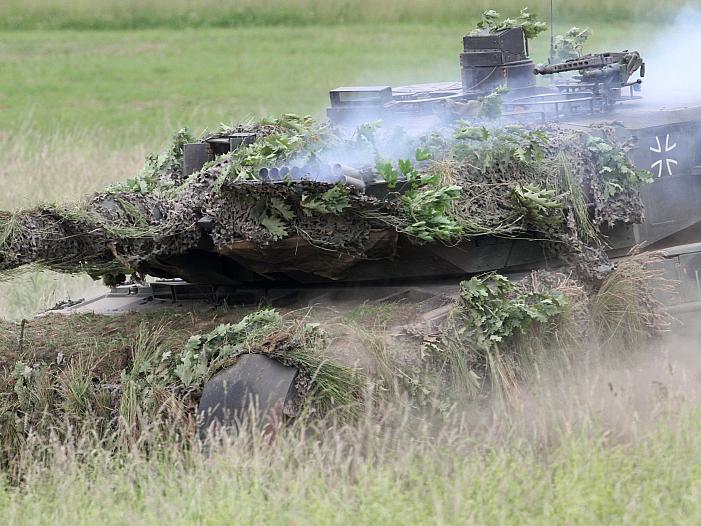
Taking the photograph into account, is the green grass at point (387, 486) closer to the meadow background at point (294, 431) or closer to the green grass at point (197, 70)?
the meadow background at point (294, 431)

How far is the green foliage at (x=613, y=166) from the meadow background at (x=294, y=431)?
110 cm

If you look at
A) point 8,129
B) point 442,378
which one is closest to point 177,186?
point 442,378

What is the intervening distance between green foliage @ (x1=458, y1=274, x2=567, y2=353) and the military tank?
0.89 feet

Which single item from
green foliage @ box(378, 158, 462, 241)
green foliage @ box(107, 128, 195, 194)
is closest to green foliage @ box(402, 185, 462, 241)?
green foliage @ box(378, 158, 462, 241)

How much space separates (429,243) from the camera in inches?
300

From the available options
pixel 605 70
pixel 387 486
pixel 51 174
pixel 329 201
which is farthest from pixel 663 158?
pixel 51 174

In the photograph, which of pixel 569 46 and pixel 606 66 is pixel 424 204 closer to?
pixel 606 66

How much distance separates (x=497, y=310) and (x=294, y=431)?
1402 millimetres

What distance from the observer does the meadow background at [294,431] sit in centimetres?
573

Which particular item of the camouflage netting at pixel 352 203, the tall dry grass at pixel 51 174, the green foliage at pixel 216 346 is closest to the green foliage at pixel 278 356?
the green foliage at pixel 216 346

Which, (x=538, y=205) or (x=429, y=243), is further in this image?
(x=429, y=243)

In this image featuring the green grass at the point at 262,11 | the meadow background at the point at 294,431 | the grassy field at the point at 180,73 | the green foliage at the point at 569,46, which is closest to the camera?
the meadow background at the point at 294,431

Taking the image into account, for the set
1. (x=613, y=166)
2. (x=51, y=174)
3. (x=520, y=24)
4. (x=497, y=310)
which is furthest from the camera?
(x=51, y=174)

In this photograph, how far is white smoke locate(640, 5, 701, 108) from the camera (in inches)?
382
